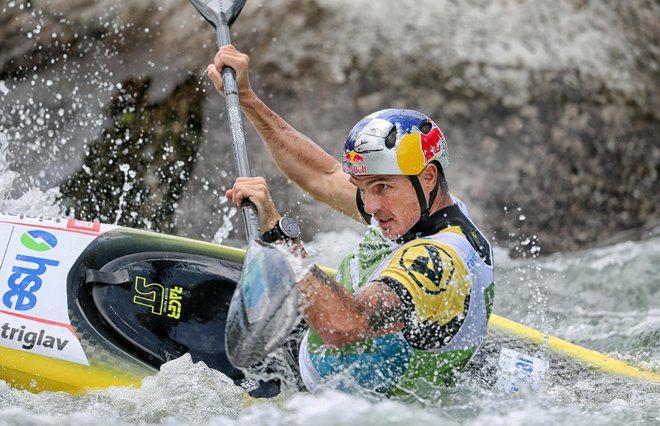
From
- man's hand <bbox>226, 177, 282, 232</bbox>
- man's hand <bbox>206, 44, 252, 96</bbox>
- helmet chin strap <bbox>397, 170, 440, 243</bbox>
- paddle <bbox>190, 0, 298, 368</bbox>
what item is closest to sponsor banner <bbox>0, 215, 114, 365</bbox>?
man's hand <bbox>206, 44, 252, 96</bbox>

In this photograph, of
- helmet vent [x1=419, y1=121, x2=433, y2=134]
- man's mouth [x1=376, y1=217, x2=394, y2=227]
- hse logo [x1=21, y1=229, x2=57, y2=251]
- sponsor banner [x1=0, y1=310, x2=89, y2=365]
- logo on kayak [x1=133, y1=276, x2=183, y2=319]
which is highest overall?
helmet vent [x1=419, y1=121, x2=433, y2=134]

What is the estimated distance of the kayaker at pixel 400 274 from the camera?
3.06 metres

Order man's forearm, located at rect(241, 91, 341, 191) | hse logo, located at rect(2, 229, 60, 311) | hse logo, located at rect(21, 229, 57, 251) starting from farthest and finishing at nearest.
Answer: man's forearm, located at rect(241, 91, 341, 191), hse logo, located at rect(21, 229, 57, 251), hse logo, located at rect(2, 229, 60, 311)

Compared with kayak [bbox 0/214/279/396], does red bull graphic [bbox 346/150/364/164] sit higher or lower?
higher

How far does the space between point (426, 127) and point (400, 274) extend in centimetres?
72

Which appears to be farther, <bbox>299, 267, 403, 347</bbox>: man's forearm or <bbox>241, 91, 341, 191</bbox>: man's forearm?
<bbox>241, 91, 341, 191</bbox>: man's forearm

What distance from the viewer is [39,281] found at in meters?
4.16

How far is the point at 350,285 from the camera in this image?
149 inches

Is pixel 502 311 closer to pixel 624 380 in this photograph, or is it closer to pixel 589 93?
pixel 624 380

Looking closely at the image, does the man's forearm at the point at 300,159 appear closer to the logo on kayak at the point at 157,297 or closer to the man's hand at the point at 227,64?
the man's hand at the point at 227,64

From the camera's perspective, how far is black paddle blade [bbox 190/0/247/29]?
461 cm

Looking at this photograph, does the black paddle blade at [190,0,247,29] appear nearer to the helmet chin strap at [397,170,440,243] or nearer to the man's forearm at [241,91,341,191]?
the man's forearm at [241,91,341,191]

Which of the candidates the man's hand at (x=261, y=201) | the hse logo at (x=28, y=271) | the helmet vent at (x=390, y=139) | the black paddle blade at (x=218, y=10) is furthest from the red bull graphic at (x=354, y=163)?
the hse logo at (x=28, y=271)

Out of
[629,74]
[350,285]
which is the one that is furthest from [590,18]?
[350,285]
